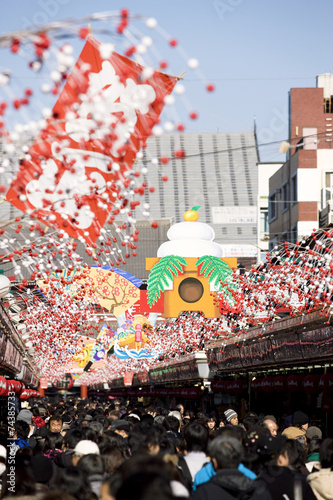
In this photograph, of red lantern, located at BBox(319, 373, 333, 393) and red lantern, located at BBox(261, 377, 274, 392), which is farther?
red lantern, located at BBox(261, 377, 274, 392)

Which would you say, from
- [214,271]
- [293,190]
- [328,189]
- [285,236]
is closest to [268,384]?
[214,271]

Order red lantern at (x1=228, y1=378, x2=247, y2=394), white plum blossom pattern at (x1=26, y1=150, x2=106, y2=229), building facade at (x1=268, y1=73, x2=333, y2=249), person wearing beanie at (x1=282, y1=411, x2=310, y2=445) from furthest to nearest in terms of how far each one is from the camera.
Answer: building facade at (x1=268, y1=73, x2=333, y2=249)
red lantern at (x1=228, y1=378, x2=247, y2=394)
person wearing beanie at (x1=282, y1=411, x2=310, y2=445)
white plum blossom pattern at (x1=26, y1=150, x2=106, y2=229)

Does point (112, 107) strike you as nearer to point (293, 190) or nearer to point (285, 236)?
point (293, 190)

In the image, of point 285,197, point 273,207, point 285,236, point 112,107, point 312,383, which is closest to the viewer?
point 112,107

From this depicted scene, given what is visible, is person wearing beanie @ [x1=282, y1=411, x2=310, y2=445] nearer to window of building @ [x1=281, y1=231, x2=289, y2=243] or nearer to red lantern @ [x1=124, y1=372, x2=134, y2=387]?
red lantern @ [x1=124, y1=372, x2=134, y2=387]

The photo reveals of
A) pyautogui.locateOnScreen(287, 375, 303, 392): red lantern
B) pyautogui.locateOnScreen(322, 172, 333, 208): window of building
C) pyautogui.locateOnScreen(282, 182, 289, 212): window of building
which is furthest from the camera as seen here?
pyautogui.locateOnScreen(282, 182, 289, 212): window of building

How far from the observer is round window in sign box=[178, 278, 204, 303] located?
18984 mm

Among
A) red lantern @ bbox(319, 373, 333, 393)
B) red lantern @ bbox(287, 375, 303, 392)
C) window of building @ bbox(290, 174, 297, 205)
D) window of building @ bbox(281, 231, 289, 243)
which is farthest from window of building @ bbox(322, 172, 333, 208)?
red lantern @ bbox(319, 373, 333, 393)

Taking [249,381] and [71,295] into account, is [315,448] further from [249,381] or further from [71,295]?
[249,381]

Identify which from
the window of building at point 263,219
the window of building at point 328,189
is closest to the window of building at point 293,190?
the window of building at point 328,189

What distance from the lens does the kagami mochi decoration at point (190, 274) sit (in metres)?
18.7

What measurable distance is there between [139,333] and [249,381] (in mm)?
4739

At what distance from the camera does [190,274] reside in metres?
19.0

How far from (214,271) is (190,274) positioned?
0.65 meters
